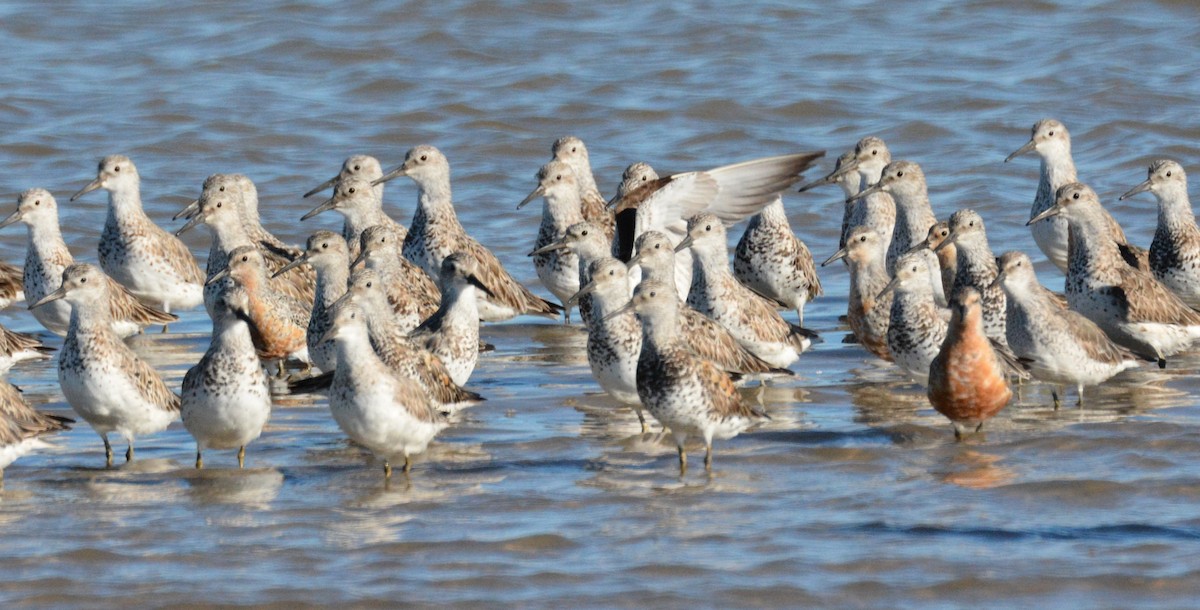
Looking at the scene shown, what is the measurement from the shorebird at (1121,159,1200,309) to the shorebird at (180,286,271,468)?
7.39 metres

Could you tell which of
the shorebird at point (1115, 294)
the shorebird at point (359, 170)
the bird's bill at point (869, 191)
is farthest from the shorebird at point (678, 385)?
the shorebird at point (359, 170)

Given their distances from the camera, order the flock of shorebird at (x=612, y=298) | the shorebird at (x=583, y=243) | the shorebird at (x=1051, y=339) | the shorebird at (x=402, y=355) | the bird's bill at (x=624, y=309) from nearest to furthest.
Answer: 1. the flock of shorebird at (x=612, y=298)
2. the bird's bill at (x=624, y=309)
3. the shorebird at (x=402, y=355)
4. the shorebird at (x=1051, y=339)
5. the shorebird at (x=583, y=243)

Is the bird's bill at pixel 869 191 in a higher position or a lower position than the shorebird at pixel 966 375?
higher

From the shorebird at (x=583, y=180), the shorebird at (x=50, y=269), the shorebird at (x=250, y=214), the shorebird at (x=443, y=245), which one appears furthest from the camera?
the shorebird at (x=583, y=180)

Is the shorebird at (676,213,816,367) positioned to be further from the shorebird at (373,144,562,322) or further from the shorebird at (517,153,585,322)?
the shorebird at (517,153,585,322)

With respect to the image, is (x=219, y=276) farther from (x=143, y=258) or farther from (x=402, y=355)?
(x=143, y=258)

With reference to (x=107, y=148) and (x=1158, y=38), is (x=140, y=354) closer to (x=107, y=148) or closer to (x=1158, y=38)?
(x=107, y=148)

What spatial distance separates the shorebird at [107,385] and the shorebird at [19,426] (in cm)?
20

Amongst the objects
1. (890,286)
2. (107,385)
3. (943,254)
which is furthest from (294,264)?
(943,254)

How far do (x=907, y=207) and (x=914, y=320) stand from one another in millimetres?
3253

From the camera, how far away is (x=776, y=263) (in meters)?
14.8

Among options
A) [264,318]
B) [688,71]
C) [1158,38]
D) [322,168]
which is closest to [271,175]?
[322,168]

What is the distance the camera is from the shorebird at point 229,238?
14.2 meters

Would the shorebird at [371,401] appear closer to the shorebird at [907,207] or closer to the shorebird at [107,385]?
the shorebird at [107,385]
